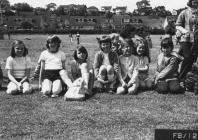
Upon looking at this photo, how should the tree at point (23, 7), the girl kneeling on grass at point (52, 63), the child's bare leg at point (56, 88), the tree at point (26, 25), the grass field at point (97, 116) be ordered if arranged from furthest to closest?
the tree at point (23, 7), the tree at point (26, 25), the girl kneeling on grass at point (52, 63), the child's bare leg at point (56, 88), the grass field at point (97, 116)

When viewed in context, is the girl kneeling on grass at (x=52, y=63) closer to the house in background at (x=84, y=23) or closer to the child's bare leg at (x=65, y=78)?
the child's bare leg at (x=65, y=78)

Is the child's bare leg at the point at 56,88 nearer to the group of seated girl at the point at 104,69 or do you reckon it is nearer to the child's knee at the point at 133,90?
the group of seated girl at the point at 104,69

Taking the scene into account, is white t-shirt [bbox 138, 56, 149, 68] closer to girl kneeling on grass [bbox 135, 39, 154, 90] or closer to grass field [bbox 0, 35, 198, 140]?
girl kneeling on grass [bbox 135, 39, 154, 90]

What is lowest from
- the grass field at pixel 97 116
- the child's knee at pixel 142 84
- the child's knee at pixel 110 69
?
the grass field at pixel 97 116

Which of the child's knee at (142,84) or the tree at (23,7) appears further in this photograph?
the tree at (23,7)

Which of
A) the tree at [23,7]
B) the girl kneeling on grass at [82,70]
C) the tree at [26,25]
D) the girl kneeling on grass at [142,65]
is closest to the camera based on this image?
the girl kneeling on grass at [82,70]

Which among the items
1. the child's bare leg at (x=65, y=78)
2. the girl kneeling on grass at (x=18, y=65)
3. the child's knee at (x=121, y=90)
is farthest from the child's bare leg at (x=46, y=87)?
the child's knee at (x=121, y=90)

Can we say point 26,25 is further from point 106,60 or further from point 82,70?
point 82,70

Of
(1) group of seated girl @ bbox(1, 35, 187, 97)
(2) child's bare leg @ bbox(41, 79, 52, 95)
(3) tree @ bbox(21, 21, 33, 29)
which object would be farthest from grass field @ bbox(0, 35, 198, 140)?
(3) tree @ bbox(21, 21, 33, 29)

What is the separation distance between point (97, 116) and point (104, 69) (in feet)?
6.61

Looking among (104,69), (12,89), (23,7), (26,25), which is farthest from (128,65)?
(23,7)

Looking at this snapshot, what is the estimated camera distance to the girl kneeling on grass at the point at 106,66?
7.35 meters

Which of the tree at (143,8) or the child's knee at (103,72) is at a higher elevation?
the tree at (143,8)

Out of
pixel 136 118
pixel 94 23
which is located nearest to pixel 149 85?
pixel 136 118
